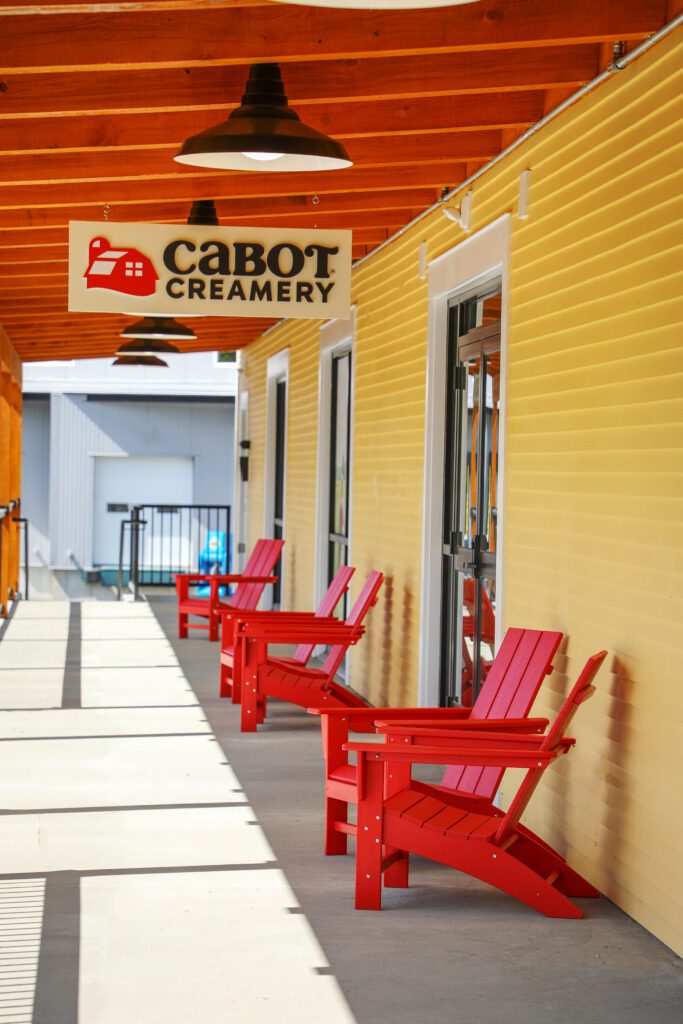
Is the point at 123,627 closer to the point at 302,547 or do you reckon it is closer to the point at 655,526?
the point at 302,547

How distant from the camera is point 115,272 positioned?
247 inches

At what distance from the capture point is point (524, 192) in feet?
18.4

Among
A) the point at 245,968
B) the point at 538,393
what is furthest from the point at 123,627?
the point at 245,968

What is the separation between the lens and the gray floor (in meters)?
3.62

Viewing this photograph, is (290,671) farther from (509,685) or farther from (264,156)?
(264,156)

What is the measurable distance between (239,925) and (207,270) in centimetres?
322

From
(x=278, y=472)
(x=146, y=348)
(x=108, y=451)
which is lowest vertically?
(x=278, y=472)

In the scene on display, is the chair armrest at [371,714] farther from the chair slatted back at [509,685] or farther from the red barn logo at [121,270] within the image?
the red barn logo at [121,270]

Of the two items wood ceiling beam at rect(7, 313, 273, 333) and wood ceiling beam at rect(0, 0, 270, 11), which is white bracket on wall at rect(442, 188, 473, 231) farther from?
wood ceiling beam at rect(7, 313, 273, 333)

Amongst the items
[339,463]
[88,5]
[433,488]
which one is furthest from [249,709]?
[88,5]

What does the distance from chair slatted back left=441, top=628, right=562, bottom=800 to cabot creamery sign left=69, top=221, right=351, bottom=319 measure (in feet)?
6.51

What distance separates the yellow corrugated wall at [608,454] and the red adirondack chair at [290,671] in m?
2.05

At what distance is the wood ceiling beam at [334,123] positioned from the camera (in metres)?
5.44

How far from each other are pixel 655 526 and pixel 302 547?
795cm
